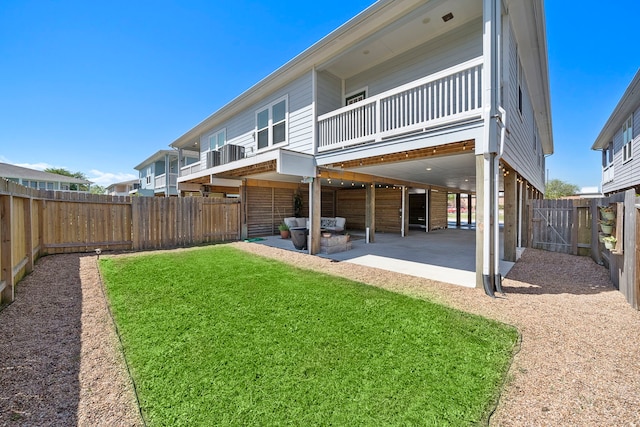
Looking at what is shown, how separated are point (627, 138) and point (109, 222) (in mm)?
22074

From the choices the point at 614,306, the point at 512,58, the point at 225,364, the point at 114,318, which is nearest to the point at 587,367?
the point at 614,306

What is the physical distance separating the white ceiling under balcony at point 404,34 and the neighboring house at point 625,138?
782 cm

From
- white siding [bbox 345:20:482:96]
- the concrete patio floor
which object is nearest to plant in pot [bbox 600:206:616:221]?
the concrete patio floor

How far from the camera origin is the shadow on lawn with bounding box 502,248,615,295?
484 centimetres

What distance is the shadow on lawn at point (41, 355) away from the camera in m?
1.95

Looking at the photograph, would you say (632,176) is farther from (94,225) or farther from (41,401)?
(94,225)

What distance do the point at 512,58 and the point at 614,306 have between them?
554 centimetres

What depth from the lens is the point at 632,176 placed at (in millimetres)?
11367

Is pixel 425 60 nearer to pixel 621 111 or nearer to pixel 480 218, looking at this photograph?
pixel 480 218

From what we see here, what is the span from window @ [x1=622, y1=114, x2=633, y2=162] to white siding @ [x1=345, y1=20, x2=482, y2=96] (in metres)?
11.5

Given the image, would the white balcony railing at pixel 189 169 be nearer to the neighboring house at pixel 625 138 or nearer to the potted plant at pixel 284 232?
the potted plant at pixel 284 232

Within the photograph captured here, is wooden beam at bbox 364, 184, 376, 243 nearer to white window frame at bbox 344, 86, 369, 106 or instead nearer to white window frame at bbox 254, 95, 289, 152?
white window frame at bbox 344, 86, 369, 106

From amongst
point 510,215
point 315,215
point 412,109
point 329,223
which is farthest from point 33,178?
point 510,215

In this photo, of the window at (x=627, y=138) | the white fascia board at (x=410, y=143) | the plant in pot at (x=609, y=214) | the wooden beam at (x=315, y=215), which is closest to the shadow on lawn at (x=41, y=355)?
the wooden beam at (x=315, y=215)
